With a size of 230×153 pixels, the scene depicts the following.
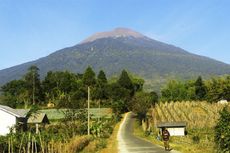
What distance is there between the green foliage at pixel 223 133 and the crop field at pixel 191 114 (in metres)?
48.1

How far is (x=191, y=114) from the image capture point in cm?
8231

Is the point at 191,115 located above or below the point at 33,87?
below

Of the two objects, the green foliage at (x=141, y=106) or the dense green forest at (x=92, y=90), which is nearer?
the green foliage at (x=141, y=106)

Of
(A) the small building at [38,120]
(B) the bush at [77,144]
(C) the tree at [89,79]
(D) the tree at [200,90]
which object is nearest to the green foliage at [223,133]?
(B) the bush at [77,144]

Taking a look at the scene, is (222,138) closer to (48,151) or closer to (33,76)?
(48,151)

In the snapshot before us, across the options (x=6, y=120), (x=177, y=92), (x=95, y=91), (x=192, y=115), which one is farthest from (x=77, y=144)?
(x=177, y=92)

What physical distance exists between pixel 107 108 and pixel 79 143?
71381 mm

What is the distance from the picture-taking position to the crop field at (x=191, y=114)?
75.4m

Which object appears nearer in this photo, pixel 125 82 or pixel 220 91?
pixel 220 91

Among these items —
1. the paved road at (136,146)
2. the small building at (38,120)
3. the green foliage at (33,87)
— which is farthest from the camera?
the green foliage at (33,87)

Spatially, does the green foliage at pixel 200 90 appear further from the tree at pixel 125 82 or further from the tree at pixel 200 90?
the tree at pixel 125 82

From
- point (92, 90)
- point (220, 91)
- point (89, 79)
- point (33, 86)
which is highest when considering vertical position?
point (89, 79)

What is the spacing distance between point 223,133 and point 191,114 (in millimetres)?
58359

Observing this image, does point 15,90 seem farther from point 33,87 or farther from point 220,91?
point 220,91
